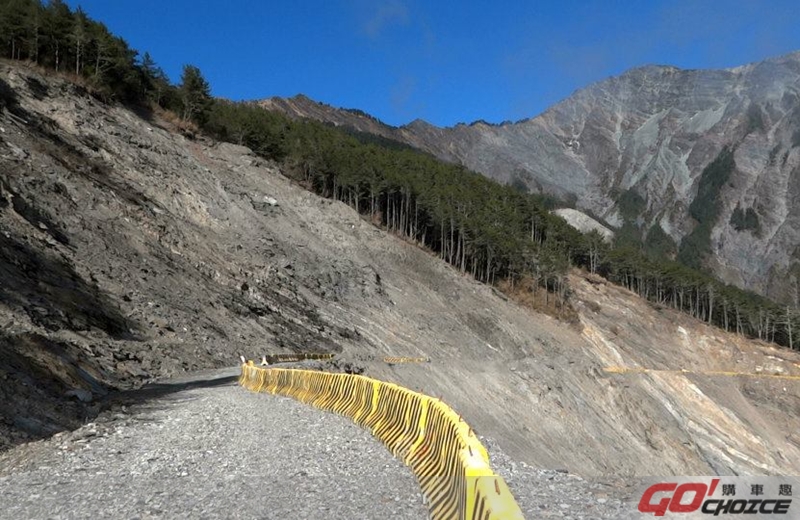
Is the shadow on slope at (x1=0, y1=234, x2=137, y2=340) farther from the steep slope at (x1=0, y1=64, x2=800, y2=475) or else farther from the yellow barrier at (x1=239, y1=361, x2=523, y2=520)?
the yellow barrier at (x1=239, y1=361, x2=523, y2=520)

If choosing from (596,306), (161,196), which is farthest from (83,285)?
(596,306)

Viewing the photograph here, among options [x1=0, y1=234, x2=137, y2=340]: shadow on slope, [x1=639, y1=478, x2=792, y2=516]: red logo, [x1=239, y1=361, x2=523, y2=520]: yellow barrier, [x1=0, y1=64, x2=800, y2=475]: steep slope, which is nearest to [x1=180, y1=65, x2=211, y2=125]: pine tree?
[x1=0, y1=64, x2=800, y2=475]: steep slope

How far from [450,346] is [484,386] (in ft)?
53.5

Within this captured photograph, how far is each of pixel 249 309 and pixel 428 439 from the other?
93.2 ft

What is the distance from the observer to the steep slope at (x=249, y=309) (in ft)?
76.4

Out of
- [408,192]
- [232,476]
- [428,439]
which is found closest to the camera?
[232,476]

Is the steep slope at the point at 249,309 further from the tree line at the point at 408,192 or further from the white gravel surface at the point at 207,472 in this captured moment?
the tree line at the point at 408,192

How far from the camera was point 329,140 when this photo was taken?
8519 centimetres

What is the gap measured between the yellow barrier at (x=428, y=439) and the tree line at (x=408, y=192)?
46743 millimetres

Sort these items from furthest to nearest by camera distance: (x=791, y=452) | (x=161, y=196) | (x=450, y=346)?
(x=791, y=452) < (x=450, y=346) < (x=161, y=196)

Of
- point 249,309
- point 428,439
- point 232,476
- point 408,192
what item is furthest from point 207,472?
point 408,192

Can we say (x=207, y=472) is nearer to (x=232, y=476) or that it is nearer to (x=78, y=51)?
(x=232, y=476)

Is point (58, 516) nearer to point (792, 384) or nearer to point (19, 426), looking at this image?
point (19, 426)

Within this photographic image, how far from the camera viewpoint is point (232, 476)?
916 centimetres
